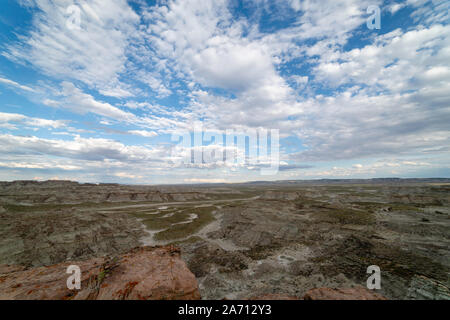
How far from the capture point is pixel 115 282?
8.05 meters

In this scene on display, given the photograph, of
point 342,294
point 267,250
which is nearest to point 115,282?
A: point 342,294

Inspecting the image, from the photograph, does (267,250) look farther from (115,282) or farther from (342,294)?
(115,282)

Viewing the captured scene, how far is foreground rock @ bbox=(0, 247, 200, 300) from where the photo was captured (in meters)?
7.39

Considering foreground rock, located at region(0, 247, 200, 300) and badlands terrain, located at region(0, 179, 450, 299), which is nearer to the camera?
foreground rock, located at region(0, 247, 200, 300)

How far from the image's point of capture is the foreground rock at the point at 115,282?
739cm

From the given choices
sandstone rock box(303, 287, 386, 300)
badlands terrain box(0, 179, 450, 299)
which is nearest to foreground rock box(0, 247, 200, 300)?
badlands terrain box(0, 179, 450, 299)

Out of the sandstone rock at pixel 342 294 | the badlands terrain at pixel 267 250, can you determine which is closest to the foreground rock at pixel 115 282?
the badlands terrain at pixel 267 250

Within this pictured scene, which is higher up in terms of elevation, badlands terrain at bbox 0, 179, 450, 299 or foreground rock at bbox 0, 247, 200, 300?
foreground rock at bbox 0, 247, 200, 300

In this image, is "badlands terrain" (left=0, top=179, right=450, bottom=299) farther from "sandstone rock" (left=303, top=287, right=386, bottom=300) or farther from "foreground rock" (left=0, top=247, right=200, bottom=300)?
"sandstone rock" (left=303, top=287, right=386, bottom=300)

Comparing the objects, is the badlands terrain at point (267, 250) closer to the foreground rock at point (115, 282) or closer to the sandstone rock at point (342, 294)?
the foreground rock at point (115, 282)
